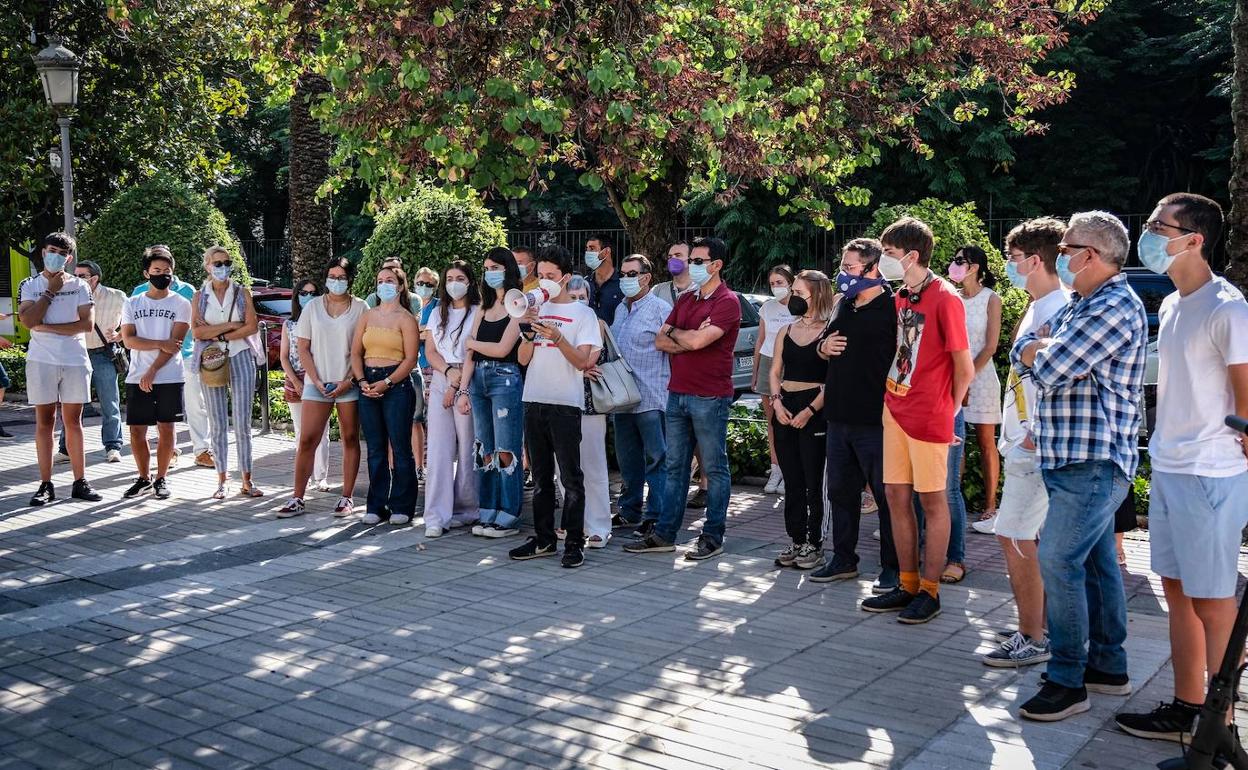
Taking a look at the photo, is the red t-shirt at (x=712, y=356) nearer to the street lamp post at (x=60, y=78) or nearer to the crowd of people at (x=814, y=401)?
the crowd of people at (x=814, y=401)

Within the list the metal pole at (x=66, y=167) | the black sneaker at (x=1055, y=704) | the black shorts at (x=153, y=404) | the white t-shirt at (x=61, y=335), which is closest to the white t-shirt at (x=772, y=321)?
the black sneaker at (x=1055, y=704)

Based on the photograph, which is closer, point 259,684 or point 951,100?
point 259,684

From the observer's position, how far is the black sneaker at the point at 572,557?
7906 millimetres

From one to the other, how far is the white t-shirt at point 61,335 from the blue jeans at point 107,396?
7.52ft

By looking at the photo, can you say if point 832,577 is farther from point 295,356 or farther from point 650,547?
point 295,356

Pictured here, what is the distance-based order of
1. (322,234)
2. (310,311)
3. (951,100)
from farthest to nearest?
(951,100) < (322,234) < (310,311)

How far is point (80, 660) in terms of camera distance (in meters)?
6.06

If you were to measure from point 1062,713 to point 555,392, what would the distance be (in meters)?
3.88

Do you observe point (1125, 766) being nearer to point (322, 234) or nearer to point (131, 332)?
point (131, 332)

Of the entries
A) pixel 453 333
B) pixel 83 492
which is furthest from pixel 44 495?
pixel 453 333

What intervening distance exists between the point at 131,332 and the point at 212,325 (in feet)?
2.48

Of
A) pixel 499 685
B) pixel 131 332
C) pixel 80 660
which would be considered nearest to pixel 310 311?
pixel 131 332

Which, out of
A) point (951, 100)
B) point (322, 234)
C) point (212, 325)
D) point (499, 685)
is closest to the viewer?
point (499, 685)

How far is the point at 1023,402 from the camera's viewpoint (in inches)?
238
